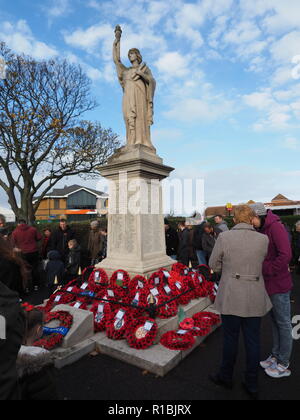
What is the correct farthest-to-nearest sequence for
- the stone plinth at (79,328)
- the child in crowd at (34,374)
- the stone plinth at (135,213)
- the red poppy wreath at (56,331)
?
the stone plinth at (135,213), the stone plinth at (79,328), the red poppy wreath at (56,331), the child in crowd at (34,374)

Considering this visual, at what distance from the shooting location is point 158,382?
2695 mm

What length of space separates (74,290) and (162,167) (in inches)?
121

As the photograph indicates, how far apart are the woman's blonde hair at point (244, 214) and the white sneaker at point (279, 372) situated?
171cm

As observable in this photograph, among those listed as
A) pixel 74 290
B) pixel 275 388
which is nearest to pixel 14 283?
pixel 74 290

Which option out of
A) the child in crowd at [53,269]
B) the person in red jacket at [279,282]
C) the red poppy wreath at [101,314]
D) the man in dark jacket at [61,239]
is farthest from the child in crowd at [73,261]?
the person in red jacket at [279,282]

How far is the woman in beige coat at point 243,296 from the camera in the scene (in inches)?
95.1

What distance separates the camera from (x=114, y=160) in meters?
5.30

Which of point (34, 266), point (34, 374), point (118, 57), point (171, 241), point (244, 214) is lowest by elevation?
point (34, 266)

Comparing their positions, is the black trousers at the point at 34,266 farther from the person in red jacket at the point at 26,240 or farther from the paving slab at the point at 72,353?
the paving slab at the point at 72,353

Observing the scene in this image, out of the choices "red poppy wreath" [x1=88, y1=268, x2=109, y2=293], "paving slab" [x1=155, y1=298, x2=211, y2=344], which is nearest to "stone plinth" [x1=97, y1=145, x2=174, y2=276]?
"red poppy wreath" [x1=88, y1=268, x2=109, y2=293]

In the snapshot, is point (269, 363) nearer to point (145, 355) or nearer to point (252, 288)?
point (252, 288)

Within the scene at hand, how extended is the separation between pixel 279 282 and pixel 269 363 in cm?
107

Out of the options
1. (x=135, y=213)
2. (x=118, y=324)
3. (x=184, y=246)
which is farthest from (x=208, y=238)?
(x=118, y=324)

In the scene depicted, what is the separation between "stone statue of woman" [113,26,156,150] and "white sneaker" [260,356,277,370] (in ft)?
14.1
